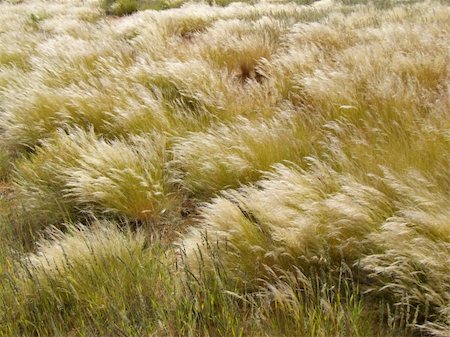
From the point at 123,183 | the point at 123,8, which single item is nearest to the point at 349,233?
the point at 123,183

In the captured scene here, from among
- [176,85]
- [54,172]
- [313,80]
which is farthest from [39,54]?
[313,80]

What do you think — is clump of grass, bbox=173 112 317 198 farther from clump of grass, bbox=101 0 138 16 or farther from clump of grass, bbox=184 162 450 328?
clump of grass, bbox=101 0 138 16

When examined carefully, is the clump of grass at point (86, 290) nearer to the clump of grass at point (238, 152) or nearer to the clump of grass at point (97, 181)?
the clump of grass at point (97, 181)

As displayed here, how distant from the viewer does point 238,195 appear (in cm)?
255

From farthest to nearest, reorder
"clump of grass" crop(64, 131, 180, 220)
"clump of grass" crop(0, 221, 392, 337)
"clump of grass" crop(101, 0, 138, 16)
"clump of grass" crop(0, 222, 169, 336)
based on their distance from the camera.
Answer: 1. "clump of grass" crop(101, 0, 138, 16)
2. "clump of grass" crop(64, 131, 180, 220)
3. "clump of grass" crop(0, 222, 169, 336)
4. "clump of grass" crop(0, 221, 392, 337)

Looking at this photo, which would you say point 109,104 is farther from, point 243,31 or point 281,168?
point 243,31

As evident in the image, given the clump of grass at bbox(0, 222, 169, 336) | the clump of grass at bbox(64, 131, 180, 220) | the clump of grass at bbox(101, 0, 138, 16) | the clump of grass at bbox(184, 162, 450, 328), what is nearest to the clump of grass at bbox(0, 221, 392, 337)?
the clump of grass at bbox(0, 222, 169, 336)

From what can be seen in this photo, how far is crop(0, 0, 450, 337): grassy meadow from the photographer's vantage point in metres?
1.83

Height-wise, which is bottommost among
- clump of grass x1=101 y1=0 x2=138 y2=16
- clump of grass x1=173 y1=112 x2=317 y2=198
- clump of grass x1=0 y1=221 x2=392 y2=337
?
clump of grass x1=0 y1=221 x2=392 y2=337

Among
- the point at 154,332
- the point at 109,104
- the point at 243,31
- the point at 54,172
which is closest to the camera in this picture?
the point at 154,332

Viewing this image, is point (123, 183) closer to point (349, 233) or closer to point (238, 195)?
point (238, 195)

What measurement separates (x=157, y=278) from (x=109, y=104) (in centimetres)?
273

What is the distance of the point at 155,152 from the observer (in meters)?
3.38

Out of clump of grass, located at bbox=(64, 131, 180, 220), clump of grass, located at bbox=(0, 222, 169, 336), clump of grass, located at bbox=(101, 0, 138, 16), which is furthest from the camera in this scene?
clump of grass, located at bbox=(101, 0, 138, 16)
